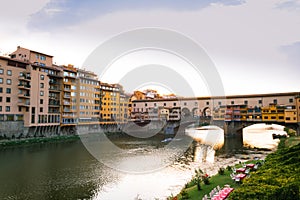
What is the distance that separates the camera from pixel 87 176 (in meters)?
18.0

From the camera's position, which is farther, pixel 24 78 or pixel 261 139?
pixel 261 139

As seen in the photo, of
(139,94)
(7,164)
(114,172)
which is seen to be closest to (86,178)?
(114,172)

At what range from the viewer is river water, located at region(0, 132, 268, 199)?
47.6 ft

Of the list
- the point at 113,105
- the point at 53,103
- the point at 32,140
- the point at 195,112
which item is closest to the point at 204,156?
the point at 32,140

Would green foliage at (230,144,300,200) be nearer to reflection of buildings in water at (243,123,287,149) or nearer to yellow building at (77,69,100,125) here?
reflection of buildings in water at (243,123,287,149)

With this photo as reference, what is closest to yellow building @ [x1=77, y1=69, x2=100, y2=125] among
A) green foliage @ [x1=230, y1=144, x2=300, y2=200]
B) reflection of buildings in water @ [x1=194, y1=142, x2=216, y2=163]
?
reflection of buildings in water @ [x1=194, y1=142, x2=216, y2=163]

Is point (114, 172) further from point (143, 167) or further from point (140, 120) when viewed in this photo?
point (140, 120)

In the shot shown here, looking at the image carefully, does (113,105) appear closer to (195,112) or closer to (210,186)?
(195,112)

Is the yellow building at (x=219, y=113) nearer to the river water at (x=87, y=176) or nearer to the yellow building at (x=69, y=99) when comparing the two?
the river water at (x=87, y=176)

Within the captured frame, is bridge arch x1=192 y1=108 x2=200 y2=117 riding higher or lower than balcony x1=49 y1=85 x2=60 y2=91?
lower

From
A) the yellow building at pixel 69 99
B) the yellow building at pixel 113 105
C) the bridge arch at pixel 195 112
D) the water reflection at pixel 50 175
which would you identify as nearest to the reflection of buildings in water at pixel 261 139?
the bridge arch at pixel 195 112

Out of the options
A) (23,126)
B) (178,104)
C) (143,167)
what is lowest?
(143,167)

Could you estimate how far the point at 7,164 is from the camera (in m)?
21.9

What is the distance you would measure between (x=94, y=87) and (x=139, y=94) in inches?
1325
